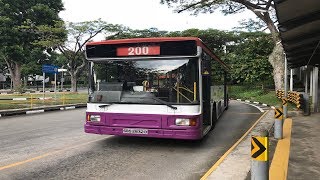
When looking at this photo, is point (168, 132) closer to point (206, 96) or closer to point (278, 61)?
point (206, 96)

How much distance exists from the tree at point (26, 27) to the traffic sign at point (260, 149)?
40.3 metres

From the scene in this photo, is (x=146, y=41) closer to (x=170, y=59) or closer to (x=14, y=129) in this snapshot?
(x=170, y=59)

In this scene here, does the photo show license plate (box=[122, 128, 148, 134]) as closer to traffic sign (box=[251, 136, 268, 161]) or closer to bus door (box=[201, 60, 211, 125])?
bus door (box=[201, 60, 211, 125])

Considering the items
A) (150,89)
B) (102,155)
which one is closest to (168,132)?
(150,89)

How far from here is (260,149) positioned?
4.33 metres

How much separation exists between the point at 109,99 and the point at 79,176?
279 cm

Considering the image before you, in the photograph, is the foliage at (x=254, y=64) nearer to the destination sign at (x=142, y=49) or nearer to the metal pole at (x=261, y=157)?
the destination sign at (x=142, y=49)

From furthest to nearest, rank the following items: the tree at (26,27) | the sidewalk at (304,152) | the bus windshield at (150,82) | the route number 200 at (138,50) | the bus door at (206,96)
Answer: the tree at (26,27) < the bus door at (206,96) < the route number 200 at (138,50) < the bus windshield at (150,82) < the sidewalk at (304,152)

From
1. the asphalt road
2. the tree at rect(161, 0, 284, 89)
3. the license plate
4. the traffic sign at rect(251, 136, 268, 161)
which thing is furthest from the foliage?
the traffic sign at rect(251, 136, 268, 161)

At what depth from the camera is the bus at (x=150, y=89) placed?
8047 millimetres

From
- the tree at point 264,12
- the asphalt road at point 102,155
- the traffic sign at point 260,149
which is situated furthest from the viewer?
the tree at point 264,12

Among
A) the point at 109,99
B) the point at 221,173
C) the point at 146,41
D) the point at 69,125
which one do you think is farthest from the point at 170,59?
the point at 69,125

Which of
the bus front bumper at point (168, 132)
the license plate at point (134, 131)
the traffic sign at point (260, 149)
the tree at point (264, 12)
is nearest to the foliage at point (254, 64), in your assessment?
the tree at point (264, 12)

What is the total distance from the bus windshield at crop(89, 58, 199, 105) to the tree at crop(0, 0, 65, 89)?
116 ft
